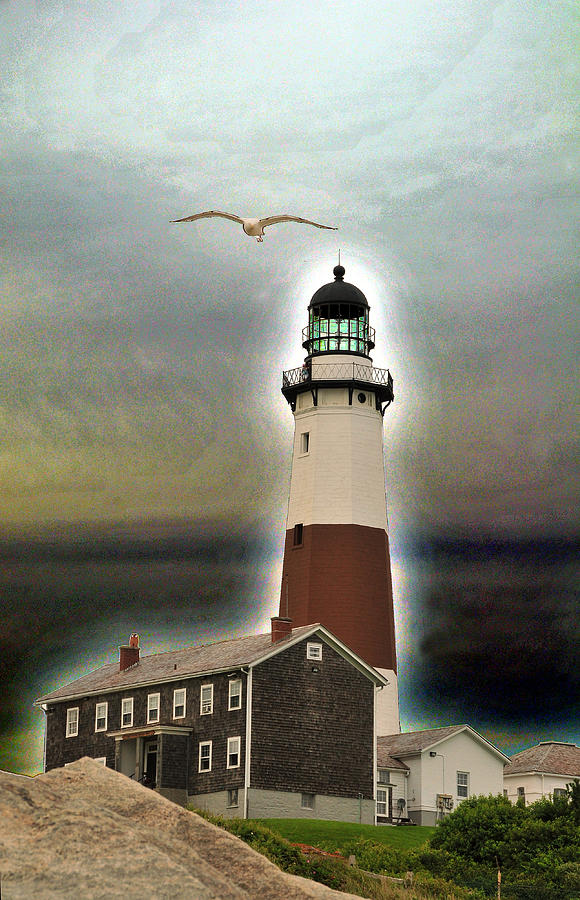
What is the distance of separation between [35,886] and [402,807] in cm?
4182

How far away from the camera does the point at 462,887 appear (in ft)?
93.7

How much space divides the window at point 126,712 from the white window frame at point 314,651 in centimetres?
818

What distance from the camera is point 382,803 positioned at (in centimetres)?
5072

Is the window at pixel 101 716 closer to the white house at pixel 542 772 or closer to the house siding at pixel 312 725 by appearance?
the house siding at pixel 312 725

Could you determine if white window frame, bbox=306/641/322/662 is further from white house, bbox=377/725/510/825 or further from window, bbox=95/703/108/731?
window, bbox=95/703/108/731

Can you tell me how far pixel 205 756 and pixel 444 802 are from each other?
35.6ft

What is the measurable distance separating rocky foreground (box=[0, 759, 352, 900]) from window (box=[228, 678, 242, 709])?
32037mm

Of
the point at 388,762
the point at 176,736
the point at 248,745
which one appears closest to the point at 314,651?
the point at 248,745

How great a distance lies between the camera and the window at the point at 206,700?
1879 inches

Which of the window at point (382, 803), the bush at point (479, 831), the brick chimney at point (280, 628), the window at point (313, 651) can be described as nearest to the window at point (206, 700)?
the brick chimney at point (280, 628)

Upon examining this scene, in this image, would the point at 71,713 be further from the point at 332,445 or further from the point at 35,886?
the point at 35,886

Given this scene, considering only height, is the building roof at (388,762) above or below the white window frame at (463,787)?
above

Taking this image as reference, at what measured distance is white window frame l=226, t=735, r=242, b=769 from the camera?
45775 mm

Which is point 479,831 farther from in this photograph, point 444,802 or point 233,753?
point 444,802
